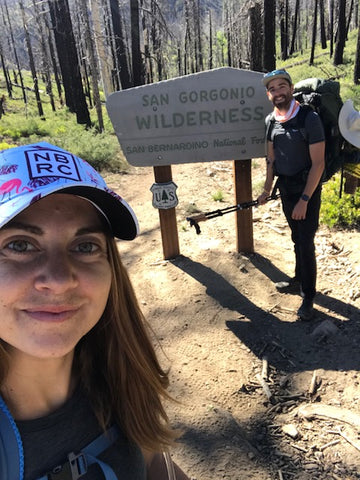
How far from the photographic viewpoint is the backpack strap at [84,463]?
93 cm

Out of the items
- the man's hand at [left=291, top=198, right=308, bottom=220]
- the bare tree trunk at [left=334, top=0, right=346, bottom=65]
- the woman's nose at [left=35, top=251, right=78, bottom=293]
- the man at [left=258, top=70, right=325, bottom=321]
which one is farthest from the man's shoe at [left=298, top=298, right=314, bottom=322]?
the bare tree trunk at [left=334, top=0, right=346, bottom=65]

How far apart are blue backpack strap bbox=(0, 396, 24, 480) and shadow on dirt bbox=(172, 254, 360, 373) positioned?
7.94 feet

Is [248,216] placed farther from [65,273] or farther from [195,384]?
[65,273]

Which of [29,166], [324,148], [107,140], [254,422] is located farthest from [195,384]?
[107,140]

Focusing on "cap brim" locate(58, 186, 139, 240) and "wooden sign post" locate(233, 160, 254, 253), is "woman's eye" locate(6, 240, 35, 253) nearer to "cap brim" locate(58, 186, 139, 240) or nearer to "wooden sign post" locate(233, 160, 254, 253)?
"cap brim" locate(58, 186, 139, 240)

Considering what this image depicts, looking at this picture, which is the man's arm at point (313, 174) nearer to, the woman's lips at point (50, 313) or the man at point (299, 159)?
the man at point (299, 159)

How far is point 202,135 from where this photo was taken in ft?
13.3

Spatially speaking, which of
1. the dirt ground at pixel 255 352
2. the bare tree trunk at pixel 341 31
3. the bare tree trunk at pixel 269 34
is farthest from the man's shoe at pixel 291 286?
the bare tree trunk at pixel 341 31

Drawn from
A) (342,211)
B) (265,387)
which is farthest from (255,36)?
(265,387)

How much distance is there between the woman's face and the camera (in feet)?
2.95

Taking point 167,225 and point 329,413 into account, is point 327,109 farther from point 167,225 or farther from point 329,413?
point 329,413

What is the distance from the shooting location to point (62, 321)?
0.93 meters

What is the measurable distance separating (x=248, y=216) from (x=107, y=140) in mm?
6961

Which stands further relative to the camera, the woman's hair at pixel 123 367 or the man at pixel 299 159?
the man at pixel 299 159
